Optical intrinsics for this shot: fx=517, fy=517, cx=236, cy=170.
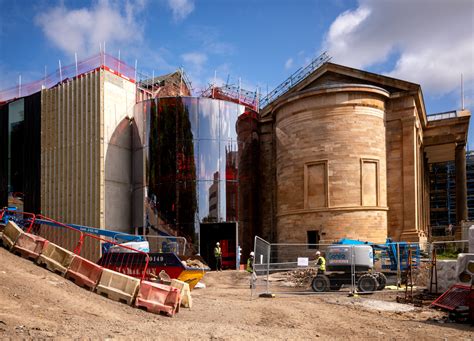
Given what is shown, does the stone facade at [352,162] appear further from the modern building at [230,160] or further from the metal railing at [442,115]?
the metal railing at [442,115]

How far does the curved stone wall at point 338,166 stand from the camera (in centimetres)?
3138

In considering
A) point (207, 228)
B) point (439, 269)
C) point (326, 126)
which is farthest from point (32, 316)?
point (326, 126)

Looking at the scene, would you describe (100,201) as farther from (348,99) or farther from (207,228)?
(348,99)

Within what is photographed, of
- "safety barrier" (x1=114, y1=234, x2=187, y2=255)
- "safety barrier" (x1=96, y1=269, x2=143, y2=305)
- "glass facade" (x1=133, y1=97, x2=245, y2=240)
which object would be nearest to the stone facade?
"glass facade" (x1=133, y1=97, x2=245, y2=240)

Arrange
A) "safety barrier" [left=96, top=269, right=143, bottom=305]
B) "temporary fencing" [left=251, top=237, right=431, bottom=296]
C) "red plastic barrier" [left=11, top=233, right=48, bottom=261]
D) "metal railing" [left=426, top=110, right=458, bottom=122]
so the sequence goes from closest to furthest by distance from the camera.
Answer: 1. "safety barrier" [left=96, top=269, right=143, bottom=305]
2. "red plastic barrier" [left=11, top=233, right=48, bottom=261]
3. "temporary fencing" [left=251, top=237, right=431, bottom=296]
4. "metal railing" [left=426, top=110, right=458, bottom=122]

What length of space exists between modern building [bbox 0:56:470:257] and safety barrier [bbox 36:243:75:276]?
1702cm

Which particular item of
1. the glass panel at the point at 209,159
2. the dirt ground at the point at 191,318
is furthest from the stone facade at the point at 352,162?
the dirt ground at the point at 191,318

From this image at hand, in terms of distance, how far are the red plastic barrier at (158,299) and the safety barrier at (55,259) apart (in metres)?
2.77

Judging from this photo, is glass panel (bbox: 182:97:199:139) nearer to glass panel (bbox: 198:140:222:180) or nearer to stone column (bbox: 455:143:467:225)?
glass panel (bbox: 198:140:222:180)

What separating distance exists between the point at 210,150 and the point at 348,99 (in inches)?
365

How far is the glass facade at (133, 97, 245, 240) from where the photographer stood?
107 ft

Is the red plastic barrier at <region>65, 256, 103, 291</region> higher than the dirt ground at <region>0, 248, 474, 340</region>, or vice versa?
the red plastic barrier at <region>65, 256, 103, 291</region>

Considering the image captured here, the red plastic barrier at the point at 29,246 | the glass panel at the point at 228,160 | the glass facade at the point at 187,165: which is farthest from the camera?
the glass panel at the point at 228,160

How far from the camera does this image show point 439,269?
63.9 ft
